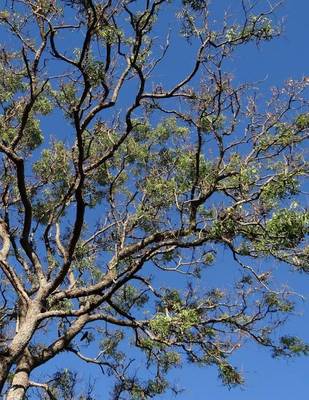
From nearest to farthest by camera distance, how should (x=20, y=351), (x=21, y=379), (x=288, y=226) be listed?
(x=288, y=226)
(x=20, y=351)
(x=21, y=379)

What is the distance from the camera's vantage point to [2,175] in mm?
13727

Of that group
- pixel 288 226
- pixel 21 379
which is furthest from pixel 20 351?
pixel 288 226

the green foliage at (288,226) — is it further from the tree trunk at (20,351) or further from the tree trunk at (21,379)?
the tree trunk at (21,379)

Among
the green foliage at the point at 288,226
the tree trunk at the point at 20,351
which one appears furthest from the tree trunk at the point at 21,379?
the green foliage at the point at 288,226

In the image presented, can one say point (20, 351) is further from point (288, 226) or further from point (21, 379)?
point (288, 226)

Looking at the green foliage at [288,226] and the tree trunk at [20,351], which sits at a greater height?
the green foliage at [288,226]

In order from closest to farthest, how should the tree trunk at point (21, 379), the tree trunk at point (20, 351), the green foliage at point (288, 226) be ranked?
the green foliage at point (288, 226), the tree trunk at point (20, 351), the tree trunk at point (21, 379)

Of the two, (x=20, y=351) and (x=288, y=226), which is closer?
(x=288, y=226)

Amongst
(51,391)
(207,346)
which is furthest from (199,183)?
(51,391)

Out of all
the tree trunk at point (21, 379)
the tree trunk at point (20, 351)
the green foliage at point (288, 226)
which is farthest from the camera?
the tree trunk at point (21, 379)

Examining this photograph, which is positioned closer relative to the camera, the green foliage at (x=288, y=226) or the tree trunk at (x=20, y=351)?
the green foliage at (x=288, y=226)

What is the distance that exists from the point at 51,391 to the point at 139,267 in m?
3.68

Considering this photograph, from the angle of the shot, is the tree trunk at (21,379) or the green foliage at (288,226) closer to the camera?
the green foliage at (288,226)

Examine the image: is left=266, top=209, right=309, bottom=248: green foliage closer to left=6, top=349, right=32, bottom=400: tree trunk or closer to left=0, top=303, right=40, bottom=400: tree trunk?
left=0, top=303, right=40, bottom=400: tree trunk
